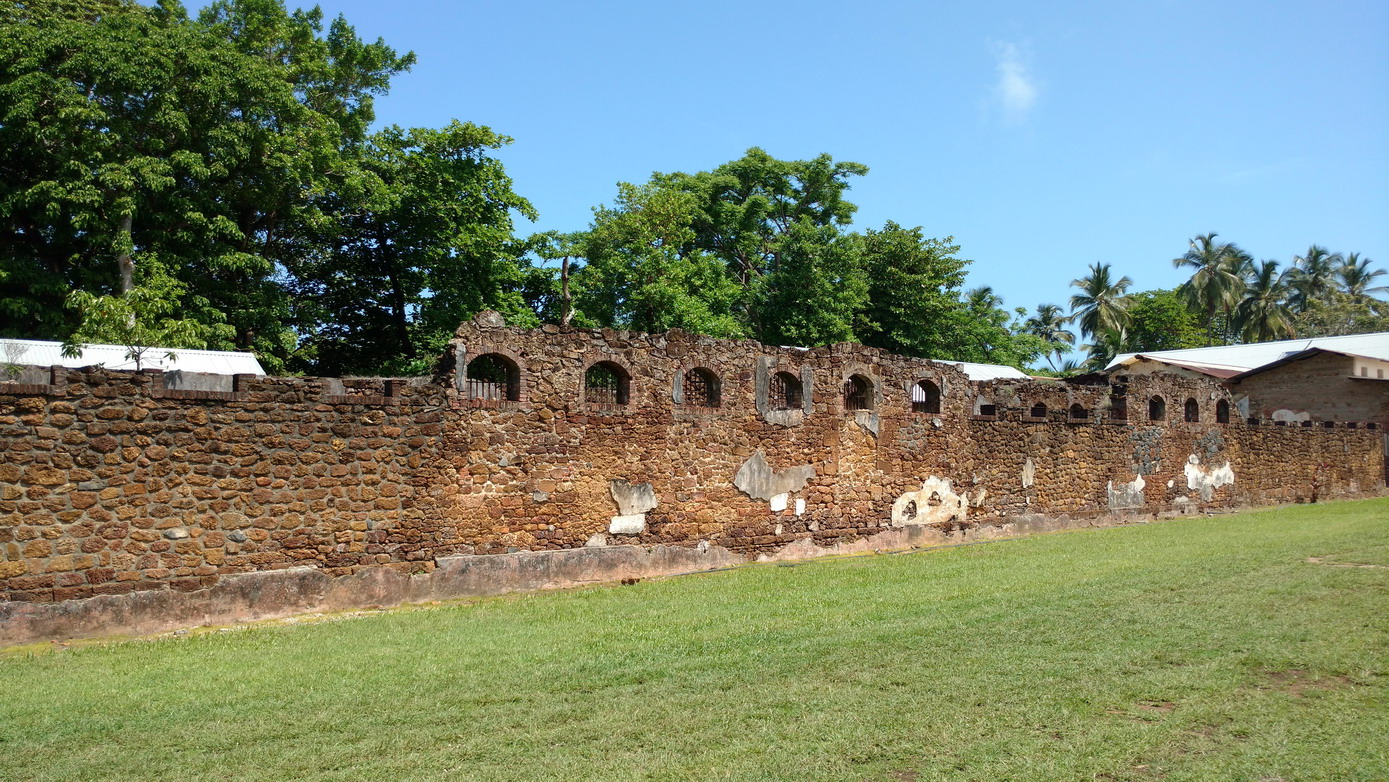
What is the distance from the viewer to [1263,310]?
5559cm

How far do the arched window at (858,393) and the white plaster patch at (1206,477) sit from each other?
10469mm

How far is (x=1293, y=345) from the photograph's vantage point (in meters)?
38.7

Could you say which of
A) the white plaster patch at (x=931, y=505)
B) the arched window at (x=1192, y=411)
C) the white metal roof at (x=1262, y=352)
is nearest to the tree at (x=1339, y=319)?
the white metal roof at (x=1262, y=352)

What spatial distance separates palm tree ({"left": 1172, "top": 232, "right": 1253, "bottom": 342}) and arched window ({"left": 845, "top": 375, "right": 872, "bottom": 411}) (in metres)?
49.1

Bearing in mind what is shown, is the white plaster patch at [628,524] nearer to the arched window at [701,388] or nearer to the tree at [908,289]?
the arched window at [701,388]

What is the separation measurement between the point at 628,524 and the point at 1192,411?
15177 millimetres

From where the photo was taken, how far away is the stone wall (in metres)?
8.26

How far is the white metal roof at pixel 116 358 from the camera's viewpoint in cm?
1392

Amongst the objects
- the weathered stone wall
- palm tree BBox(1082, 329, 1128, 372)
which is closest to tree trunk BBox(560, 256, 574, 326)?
the weathered stone wall

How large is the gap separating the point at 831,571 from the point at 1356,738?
723 cm

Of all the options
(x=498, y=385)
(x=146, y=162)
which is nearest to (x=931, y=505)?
(x=498, y=385)

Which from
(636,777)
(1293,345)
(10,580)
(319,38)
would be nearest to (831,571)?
(636,777)

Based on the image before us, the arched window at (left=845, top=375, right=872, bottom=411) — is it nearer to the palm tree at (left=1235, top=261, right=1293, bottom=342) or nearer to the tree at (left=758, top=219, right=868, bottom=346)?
the tree at (left=758, top=219, right=868, bottom=346)

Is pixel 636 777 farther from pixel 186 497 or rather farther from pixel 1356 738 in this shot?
pixel 186 497
